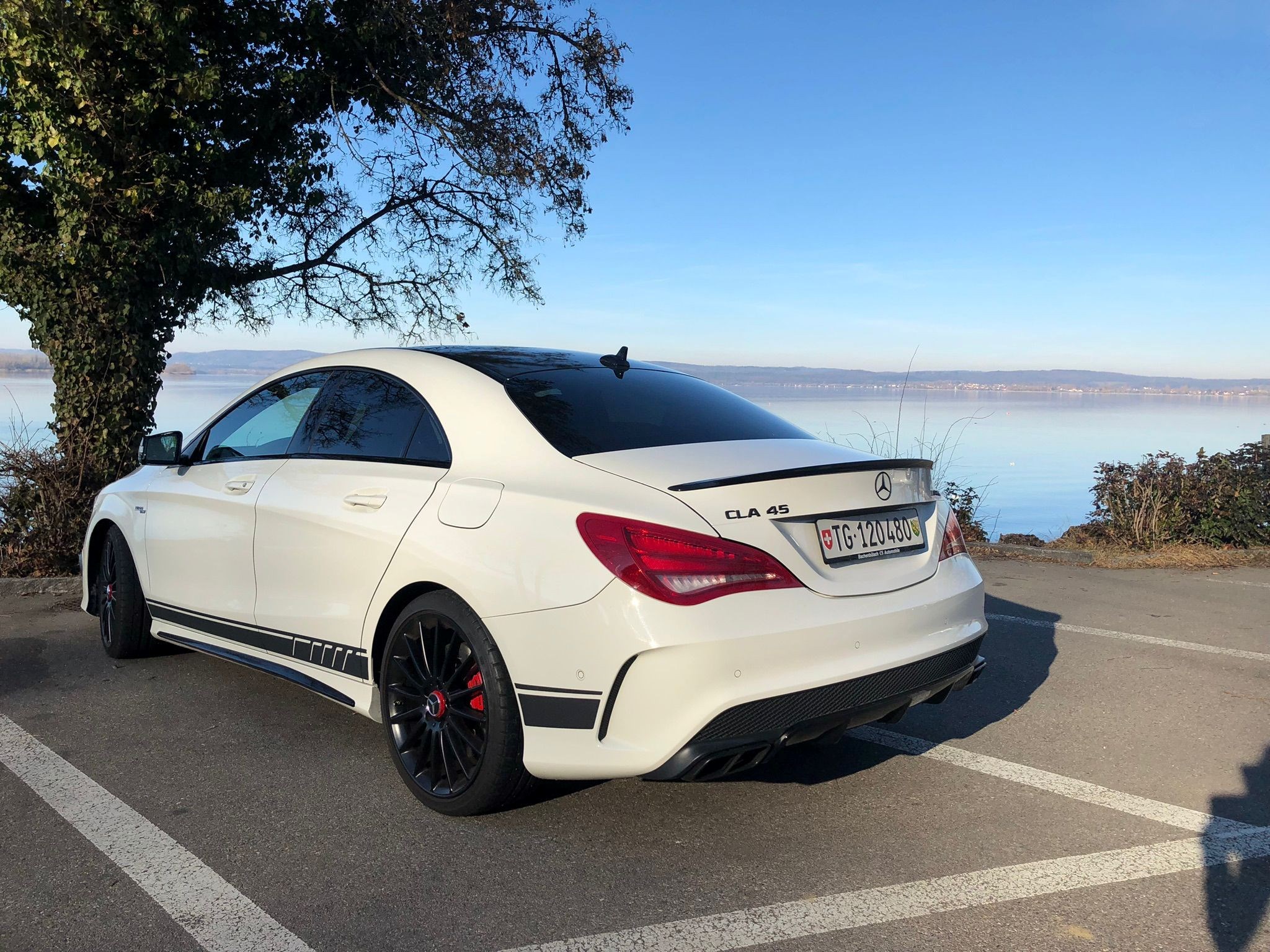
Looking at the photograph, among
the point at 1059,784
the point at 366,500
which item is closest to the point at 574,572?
the point at 366,500

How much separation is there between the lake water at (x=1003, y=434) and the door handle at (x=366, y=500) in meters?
1.68

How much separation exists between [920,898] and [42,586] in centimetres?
724

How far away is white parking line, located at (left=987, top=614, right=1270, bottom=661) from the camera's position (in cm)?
591

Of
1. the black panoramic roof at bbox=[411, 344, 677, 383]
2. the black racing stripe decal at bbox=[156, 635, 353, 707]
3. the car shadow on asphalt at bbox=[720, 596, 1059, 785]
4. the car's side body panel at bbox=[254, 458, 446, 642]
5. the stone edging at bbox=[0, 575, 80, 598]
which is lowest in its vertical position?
the stone edging at bbox=[0, 575, 80, 598]

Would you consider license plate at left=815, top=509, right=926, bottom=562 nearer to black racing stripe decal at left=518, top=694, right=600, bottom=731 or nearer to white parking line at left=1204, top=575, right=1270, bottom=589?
black racing stripe decal at left=518, top=694, right=600, bottom=731

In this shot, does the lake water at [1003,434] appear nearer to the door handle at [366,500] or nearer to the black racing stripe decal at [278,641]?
the black racing stripe decal at [278,641]

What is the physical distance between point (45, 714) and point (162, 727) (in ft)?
2.14

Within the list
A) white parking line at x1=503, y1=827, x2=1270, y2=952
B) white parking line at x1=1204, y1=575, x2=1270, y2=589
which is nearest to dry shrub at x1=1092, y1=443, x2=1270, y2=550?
white parking line at x1=1204, y1=575, x2=1270, y2=589

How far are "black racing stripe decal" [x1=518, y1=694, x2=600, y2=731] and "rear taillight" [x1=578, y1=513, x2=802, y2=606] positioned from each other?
396 millimetres

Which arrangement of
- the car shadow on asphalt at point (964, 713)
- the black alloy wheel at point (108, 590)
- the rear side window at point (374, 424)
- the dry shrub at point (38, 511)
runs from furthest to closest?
the dry shrub at point (38, 511), the black alloy wheel at point (108, 590), the car shadow on asphalt at point (964, 713), the rear side window at point (374, 424)

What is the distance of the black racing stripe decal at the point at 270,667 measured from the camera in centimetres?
399

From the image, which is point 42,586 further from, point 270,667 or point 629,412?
point 629,412

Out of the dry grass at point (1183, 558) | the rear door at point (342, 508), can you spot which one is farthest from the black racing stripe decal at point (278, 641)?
the dry grass at point (1183, 558)

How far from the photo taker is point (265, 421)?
483 centimetres
